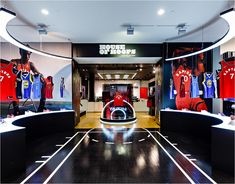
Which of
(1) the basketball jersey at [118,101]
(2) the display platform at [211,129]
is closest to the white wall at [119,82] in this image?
(1) the basketball jersey at [118,101]

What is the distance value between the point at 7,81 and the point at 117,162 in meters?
3.72

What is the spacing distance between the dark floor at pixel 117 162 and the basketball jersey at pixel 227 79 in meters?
1.61

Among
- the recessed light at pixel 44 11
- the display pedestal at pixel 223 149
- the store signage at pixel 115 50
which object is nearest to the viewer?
the display pedestal at pixel 223 149

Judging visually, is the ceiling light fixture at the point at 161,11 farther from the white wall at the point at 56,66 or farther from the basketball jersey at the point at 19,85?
the basketball jersey at the point at 19,85

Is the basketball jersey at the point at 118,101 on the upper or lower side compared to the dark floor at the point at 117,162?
upper

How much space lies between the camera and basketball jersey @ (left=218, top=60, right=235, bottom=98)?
393cm

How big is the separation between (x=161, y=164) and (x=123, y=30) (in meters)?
4.35

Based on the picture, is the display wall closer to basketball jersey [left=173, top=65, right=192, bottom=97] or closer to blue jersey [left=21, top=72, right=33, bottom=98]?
basketball jersey [left=173, top=65, right=192, bottom=97]

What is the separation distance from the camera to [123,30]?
532 centimetres

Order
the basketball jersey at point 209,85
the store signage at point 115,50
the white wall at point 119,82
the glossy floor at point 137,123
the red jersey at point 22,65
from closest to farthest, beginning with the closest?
the basketball jersey at point 209,85 → the red jersey at point 22,65 → the store signage at point 115,50 → the glossy floor at point 137,123 → the white wall at point 119,82

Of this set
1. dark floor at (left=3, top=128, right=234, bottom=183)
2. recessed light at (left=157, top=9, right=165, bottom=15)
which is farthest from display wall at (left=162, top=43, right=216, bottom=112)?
recessed light at (left=157, top=9, right=165, bottom=15)

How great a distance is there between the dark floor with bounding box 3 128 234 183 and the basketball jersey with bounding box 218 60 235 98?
1612mm

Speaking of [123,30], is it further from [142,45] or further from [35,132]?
[35,132]

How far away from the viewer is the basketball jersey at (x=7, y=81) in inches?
163
